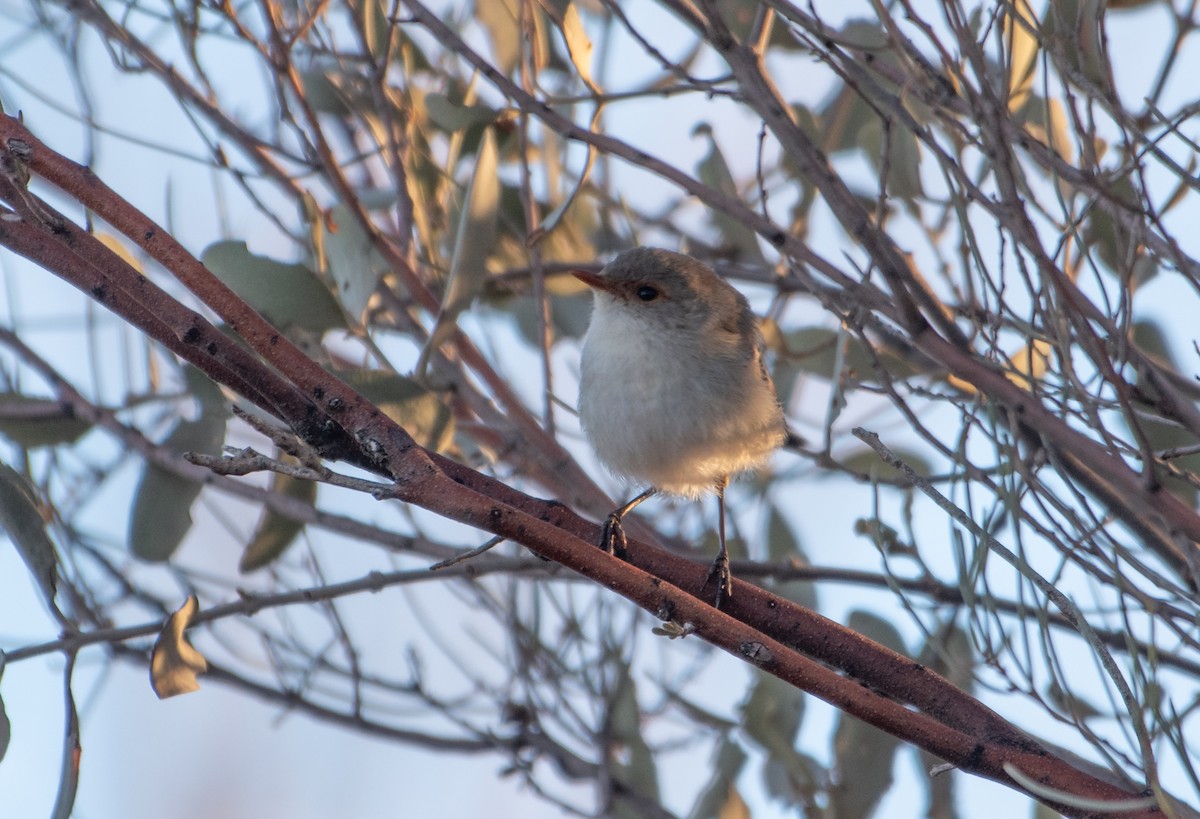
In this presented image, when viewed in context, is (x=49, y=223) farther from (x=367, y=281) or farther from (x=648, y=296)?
(x=648, y=296)

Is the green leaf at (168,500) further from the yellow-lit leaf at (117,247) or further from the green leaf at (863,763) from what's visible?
the green leaf at (863,763)

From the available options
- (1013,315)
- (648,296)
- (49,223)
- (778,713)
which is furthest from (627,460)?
(49,223)

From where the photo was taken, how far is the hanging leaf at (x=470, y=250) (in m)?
2.57

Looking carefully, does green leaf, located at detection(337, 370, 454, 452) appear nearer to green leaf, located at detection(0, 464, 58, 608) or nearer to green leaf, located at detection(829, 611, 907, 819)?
green leaf, located at detection(0, 464, 58, 608)

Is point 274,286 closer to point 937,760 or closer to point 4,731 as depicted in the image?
point 4,731

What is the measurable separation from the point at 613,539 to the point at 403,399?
0.58 m

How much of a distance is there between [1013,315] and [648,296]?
1.32 metres

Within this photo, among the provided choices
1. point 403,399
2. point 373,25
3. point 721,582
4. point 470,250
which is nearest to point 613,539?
point 721,582

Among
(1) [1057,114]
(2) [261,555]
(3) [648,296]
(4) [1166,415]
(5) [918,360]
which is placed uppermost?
(1) [1057,114]

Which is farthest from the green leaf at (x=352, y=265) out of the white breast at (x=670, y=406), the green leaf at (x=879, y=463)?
the green leaf at (x=879, y=463)

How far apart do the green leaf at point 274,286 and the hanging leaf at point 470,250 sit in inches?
10.5

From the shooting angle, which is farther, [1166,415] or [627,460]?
[627,460]

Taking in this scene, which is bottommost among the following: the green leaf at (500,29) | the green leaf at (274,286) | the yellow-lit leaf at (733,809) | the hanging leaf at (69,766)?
the hanging leaf at (69,766)

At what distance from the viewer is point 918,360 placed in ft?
9.24
